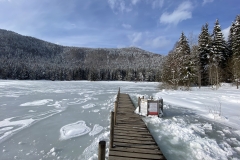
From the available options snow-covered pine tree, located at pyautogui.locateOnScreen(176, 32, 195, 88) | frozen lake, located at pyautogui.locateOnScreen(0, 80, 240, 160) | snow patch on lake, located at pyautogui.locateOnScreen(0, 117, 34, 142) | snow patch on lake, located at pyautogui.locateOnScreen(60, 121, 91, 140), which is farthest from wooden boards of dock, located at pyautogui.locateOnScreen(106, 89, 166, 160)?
snow-covered pine tree, located at pyautogui.locateOnScreen(176, 32, 195, 88)

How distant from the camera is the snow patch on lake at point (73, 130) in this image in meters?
6.36

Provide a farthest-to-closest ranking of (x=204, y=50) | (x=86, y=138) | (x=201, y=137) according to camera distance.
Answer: (x=204, y=50) → (x=86, y=138) → (x=201, y=137)

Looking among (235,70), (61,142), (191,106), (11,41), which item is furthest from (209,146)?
(11,41)

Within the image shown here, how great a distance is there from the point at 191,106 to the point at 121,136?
8039mm

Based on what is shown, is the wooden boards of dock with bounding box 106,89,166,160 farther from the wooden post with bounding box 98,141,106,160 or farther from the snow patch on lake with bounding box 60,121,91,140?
the snow patch on lake with bounding box 60,121,91,140

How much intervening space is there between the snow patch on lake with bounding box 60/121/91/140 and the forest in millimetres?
19589

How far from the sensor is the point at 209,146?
16.3ft

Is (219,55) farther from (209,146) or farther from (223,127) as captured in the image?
(209,146)

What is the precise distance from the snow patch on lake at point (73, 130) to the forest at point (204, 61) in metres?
19.6

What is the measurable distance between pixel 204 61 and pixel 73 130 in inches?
1252

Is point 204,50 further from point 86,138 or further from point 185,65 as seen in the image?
point 86,138

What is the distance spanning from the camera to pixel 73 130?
693 centimetres

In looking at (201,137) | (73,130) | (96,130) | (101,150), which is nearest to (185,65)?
(201,137)

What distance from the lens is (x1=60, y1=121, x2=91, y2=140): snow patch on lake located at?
20.9 ft
